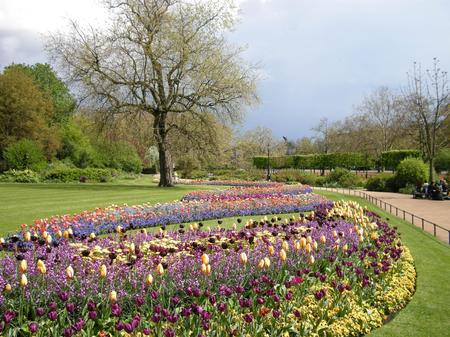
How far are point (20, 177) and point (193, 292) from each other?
131ft

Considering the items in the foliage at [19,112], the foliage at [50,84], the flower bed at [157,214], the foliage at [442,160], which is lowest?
the flower bed at [157,214]

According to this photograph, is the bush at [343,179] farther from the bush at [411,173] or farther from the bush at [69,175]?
the bush at [69,175]

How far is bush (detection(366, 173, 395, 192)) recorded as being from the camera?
1331 inches

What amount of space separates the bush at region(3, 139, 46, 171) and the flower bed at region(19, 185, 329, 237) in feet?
99.1

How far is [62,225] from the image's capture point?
37.4 feet

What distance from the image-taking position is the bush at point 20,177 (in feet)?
132

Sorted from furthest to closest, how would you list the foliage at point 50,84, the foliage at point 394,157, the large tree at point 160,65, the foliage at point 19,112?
the foliage at point 50,84, the foliage at point 19,112, the foliage at point 394,157, the large tree at point 160,65

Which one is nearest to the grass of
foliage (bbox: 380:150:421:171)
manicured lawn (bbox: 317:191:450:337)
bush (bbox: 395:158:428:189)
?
manicured lawn (bbox: 317:191:450:337)

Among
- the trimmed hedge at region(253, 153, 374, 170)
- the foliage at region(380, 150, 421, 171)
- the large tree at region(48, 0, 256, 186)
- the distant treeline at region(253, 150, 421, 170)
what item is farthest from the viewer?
the trimmed hedge at region(253, 153, 374, 170)

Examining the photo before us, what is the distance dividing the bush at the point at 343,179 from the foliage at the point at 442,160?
15.3 m

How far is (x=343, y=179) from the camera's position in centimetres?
4019

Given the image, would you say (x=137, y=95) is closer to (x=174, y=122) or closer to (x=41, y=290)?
(x=174, y=122)

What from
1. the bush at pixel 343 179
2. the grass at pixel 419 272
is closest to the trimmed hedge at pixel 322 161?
the bush at pixel 343 179

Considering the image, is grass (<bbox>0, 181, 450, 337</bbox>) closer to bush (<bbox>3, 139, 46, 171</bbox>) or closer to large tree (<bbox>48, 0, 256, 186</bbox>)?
large tree (<bbox>48, 0, 256, 186</bbox>)
